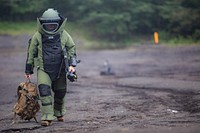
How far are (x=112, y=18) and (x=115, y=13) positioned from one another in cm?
160

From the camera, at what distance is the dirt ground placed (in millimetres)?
7215

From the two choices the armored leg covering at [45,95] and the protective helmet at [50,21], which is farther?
the protective helmet at [50,21]

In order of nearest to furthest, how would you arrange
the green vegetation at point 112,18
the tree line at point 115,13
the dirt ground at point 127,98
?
the dirt ground at point 127,98, the green vegetation at point 112,18, the tree line at point 115,13

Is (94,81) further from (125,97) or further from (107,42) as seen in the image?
(107,42)

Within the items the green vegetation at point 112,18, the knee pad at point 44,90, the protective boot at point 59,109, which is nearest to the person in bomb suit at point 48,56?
the knee pad at point 44,90

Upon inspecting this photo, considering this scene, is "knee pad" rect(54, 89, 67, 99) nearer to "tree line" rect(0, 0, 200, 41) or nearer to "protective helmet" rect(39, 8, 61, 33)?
"protective helmet" rect(39, 8, 61, 33)

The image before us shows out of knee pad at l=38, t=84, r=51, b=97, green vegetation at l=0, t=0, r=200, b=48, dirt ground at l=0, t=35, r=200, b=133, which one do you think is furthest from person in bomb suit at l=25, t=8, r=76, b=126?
green vegetation at l=0, t=0, r=200, b=48

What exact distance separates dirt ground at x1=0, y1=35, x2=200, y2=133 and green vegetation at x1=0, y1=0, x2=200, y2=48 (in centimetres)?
1667

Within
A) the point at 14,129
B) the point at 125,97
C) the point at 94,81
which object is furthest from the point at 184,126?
the point at 94,81

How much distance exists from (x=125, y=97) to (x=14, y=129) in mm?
4535

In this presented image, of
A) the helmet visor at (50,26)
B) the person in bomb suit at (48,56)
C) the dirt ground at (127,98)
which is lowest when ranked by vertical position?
the dirt ground at (127,98)

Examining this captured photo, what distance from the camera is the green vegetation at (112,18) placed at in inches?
1522

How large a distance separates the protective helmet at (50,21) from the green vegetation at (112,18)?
97.8 ft

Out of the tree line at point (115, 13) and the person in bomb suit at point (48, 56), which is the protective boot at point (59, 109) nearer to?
the person in bomb suit at point (48, 56)
